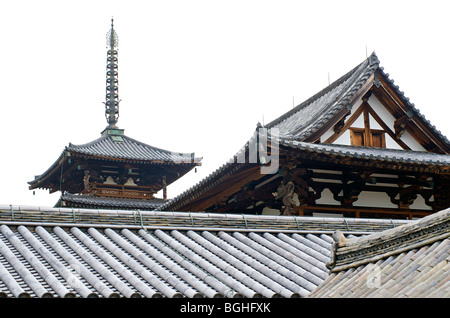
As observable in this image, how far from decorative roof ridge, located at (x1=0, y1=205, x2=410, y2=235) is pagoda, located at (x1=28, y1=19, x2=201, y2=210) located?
56.4 feet

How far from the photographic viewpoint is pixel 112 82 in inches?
1260

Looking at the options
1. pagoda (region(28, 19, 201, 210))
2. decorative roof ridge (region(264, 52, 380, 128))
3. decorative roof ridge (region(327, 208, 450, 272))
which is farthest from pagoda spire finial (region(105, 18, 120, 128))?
decorative roof ridge (region(327, 208, 450, 272))

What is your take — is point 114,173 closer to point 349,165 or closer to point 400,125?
point 400,125

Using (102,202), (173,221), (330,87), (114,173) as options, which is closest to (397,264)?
(173,221)

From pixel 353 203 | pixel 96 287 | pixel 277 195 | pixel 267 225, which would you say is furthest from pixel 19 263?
pixel 353 203

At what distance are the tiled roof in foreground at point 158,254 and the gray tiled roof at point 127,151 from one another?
1810cm

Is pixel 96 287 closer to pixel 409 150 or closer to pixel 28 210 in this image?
pixel 28 210

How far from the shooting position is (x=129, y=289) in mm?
6633

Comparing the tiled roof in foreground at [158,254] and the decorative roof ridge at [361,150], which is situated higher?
the decorative roof ridge at [361,150]

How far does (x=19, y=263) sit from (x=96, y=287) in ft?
3.09

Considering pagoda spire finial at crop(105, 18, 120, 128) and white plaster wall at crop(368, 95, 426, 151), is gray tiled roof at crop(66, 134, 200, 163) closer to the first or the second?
pagoda spire finial at crop(105, 18, 120, 128)

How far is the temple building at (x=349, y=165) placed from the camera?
41.6 feet

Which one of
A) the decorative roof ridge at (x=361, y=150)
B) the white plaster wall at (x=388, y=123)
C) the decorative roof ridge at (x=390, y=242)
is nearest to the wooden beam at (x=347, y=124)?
the decorative roof ridge at (x=361, y=150)

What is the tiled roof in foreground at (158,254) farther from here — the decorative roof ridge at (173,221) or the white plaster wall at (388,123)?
the white plaster wall at (388,123)
